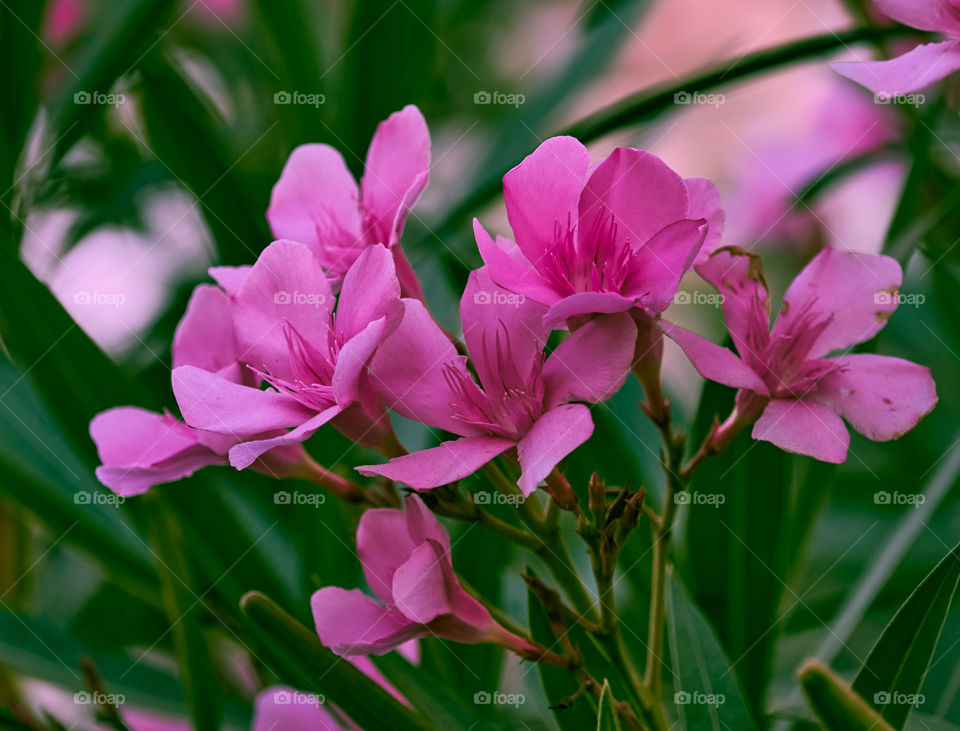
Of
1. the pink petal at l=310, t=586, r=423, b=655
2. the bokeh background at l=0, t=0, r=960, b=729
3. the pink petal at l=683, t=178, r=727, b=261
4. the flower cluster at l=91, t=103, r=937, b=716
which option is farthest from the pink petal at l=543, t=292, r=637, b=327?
the bokeh background at l=0, t=0, r=960, b=729

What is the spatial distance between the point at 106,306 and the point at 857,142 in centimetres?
111

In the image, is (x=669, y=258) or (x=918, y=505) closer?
(x=669, y=258)

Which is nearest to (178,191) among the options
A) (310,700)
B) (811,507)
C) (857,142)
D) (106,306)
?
(106,306)

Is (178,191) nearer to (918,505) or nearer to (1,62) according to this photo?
(1,62)

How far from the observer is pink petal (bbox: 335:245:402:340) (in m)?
0.53

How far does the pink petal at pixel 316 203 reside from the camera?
27.7 inches

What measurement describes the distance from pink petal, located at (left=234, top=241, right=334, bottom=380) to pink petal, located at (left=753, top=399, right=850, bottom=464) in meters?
0.28

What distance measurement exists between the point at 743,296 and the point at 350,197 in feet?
0.99

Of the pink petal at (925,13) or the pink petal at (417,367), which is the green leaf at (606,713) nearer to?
the pink petal at (417,367)

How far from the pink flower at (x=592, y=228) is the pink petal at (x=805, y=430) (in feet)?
0.38

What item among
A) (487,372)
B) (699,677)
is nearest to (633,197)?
(487,372)

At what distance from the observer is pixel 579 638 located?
68cm

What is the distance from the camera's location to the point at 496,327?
56cm

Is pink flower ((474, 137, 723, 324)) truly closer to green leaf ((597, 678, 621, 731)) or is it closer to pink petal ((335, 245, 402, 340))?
pink petal ((335, 245, 402, 340))
